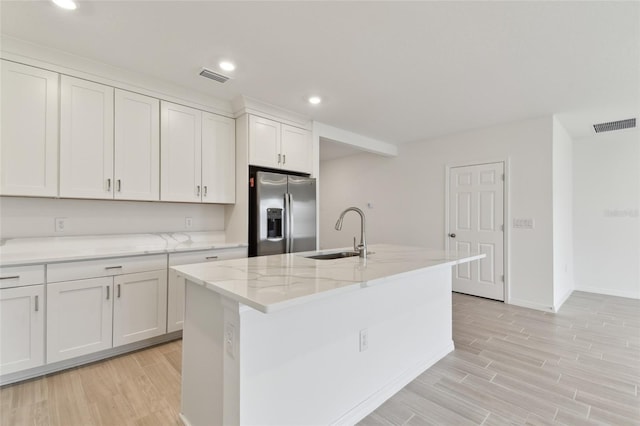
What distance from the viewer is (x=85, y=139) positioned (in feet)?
8.19

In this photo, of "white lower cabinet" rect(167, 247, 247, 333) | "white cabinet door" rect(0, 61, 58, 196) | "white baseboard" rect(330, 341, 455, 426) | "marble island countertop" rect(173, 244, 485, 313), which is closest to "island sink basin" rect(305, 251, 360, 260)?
"marble island countertop" rect(173, 244, 485, 313)

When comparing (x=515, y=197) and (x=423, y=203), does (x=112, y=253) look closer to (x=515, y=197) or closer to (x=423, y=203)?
(x=423, y=203)

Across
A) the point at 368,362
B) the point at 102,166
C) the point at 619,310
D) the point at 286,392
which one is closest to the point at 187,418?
the point at 286,392

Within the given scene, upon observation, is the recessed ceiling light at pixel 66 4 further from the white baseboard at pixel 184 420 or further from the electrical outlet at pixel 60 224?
the white baseboard at pixel 184 420

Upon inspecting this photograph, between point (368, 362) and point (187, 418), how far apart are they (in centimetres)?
107

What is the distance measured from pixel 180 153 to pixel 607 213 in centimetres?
592

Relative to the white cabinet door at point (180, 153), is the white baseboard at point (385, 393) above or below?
below

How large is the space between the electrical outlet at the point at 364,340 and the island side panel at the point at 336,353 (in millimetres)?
21

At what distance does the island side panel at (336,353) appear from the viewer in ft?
4.28

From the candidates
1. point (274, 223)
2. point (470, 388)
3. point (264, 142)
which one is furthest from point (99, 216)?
point (470, 388)

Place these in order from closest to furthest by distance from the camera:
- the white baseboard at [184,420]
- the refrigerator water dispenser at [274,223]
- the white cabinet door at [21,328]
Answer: the white baseboard at [184,420] → the white cabinet door at [21,328] → the refrigerator water dispenser at [274,223]

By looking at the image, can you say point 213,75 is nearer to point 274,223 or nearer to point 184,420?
point 274,223

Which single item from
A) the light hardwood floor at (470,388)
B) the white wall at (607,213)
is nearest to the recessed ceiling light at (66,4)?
the light hardwood floor at (470,388)

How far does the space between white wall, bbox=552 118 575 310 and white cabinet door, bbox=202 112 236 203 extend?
394cm
